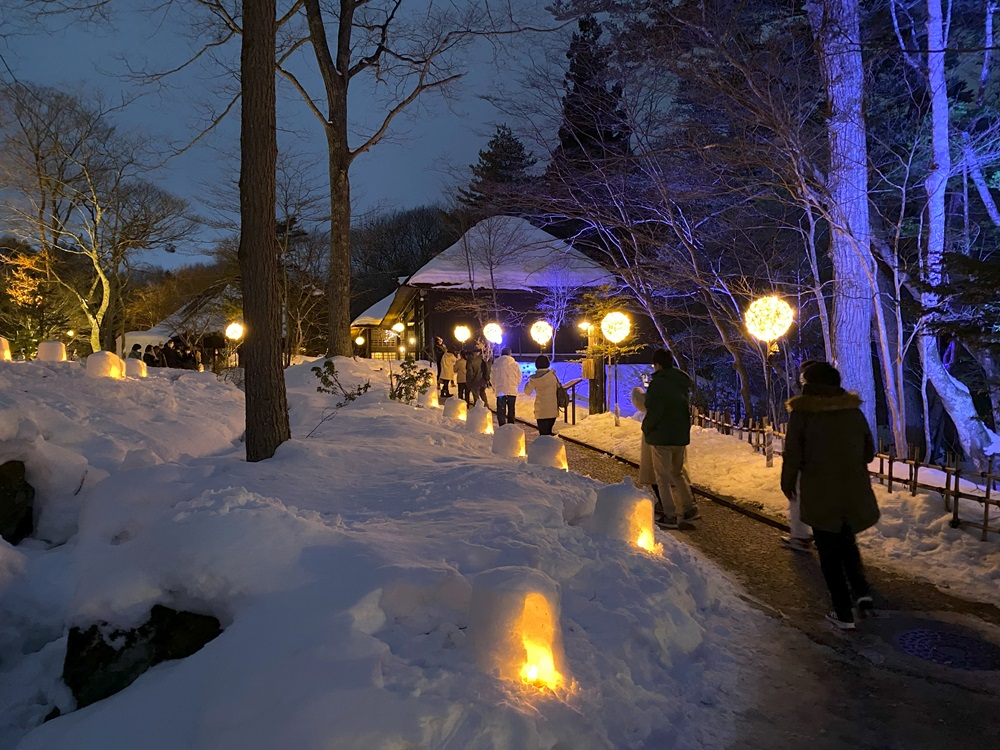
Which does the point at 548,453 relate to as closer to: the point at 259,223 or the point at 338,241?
the point at 259,223

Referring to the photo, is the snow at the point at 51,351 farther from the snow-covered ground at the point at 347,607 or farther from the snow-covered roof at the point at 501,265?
the snow-covered roof at the point at 501,265

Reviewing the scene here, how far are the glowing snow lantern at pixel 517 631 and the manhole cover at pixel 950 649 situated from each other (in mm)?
2589

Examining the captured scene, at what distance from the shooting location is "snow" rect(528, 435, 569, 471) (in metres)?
7.72

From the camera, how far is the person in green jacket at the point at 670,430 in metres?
6.61

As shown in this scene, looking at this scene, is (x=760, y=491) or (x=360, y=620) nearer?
(x=360, y=620)

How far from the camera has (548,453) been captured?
7.76 metres

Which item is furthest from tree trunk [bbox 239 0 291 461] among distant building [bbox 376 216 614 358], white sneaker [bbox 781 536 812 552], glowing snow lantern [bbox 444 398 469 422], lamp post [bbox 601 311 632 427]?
distant building [bbox 376 216 614 358]

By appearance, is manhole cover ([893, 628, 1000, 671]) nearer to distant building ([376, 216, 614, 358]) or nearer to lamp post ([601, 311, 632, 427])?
lamp post ([601, 311, 632, 427])

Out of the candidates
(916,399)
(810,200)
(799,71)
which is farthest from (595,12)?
(916,399)

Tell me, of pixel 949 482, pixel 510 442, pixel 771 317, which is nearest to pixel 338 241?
pixel 510 442

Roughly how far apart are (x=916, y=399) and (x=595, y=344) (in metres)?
11.8

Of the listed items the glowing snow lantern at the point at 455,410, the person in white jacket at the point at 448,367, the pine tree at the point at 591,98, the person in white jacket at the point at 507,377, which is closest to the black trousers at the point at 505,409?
the person in white jacket at the point at 507,377

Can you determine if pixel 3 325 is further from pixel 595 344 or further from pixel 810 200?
pixel 810 200

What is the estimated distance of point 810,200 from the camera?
9836 millimetres
